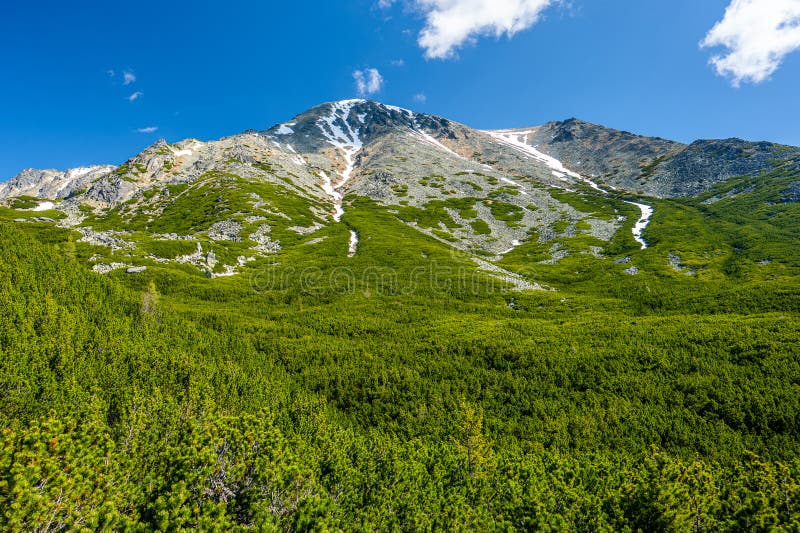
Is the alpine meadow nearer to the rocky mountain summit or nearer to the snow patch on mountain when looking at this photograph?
the snow patch on mountain

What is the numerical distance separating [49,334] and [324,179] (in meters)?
170

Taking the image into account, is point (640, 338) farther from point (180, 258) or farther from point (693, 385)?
point (180, 258)

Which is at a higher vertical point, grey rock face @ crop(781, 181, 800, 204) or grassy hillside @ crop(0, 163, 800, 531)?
grey rock face @ crop(781, 181, 800, 204)

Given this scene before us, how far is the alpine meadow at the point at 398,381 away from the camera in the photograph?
1433 centimetres

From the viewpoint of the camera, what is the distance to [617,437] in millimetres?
27500

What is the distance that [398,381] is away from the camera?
120 feet

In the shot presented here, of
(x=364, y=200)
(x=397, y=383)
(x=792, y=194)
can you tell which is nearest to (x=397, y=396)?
(x=397, y=383)

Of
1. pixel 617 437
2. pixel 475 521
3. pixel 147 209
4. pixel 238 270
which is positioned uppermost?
pixel 147 209

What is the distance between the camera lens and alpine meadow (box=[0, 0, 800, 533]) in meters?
14.3

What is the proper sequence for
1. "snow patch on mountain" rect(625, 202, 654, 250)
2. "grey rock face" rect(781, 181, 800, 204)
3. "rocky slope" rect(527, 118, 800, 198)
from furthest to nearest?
"rocky slope" rect(527, 118, 800, 198) < "grey rock face" rect(781, 181, 800, 204) < "snow patch on mountain" rect(625, 202, 654, 250)

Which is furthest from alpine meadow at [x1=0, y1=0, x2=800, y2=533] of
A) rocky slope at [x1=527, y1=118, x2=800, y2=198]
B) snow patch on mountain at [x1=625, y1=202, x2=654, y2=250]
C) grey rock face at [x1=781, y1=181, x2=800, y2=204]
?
rocky slope at [x1=527, y1=118, x2=800, y2=198]

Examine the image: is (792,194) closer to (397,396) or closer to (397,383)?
(397,383)

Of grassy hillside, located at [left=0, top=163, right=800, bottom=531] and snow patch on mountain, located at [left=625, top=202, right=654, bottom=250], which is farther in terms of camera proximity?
snow patch on mountain, located at [left=625, top=202, right=654, bottom=250]

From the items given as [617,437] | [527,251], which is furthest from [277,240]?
[617,437]
